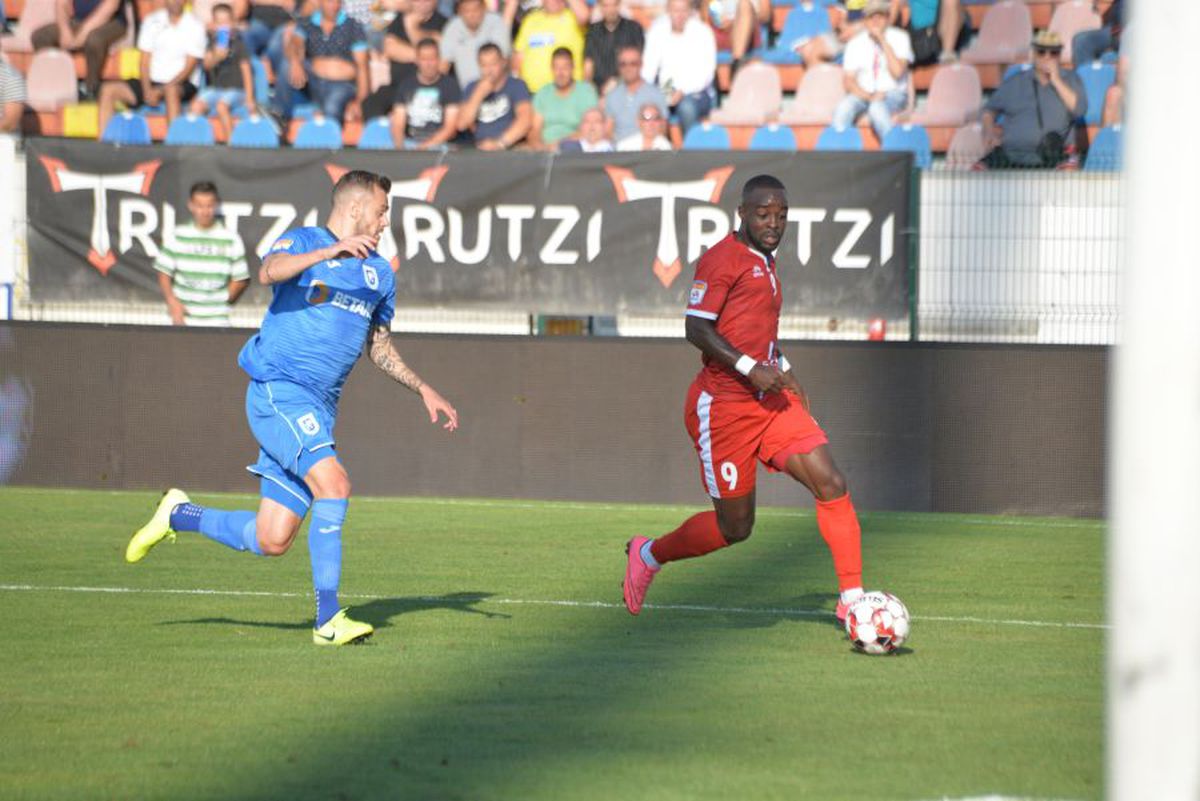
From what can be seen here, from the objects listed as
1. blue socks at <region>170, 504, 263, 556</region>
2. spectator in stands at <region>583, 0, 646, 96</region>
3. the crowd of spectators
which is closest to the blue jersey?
blue socks at <region>170, 504, 263, 556</region>

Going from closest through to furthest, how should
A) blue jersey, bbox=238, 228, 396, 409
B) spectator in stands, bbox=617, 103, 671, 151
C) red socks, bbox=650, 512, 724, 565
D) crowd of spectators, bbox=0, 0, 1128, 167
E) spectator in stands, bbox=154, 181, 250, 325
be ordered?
blue jersey, bbox=238, 228, 396, 409
red socks, bbox=650, 512, 724, 565
spectator in stands, bbox=154, 181, 250, 325
spectator in stands, bbox=617, 103, 671, 151
crowd of spectators, bbox=0, 0, 1128, 167

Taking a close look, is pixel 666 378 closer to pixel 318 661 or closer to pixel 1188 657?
pixel 318 661

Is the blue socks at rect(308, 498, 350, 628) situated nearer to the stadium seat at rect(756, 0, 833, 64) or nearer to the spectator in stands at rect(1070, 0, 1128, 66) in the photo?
the spectator in stands at rect(1070, 0, 1128, 66)

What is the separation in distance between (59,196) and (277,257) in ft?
29.9

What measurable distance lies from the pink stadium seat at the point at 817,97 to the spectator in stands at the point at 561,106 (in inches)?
83.5

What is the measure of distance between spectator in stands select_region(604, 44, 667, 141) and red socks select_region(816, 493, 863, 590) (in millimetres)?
9911

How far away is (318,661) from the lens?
7957 mm

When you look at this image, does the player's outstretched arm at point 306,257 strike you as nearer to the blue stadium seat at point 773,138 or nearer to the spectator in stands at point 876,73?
the blue stadium seat at point 773,138

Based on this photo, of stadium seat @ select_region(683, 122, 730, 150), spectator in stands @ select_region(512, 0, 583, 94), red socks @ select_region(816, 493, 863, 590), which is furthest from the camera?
spectator in stands @ select_region(512, 0, 583, 94)

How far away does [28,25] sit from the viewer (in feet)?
70.7

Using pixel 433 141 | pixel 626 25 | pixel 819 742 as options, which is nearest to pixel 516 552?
pixel 819 742

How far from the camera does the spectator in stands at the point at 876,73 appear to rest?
18.2 meters

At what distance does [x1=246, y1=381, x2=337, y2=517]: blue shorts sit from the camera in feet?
28.1

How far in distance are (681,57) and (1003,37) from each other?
3379mm
